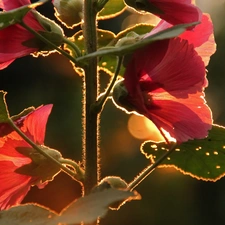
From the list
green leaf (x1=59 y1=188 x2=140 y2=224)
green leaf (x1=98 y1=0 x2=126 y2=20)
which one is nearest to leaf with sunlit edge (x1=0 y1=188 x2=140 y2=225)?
green leaf (x1=59 y1=188 x2=140 y2=224)

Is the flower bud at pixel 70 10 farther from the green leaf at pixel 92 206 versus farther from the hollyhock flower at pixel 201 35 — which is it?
the green leaf at pixel 92 206

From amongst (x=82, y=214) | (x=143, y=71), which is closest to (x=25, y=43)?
(x=143, y=71)

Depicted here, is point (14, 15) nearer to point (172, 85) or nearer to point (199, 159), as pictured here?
point (172, 85)

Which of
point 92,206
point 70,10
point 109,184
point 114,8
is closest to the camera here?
point 92,206

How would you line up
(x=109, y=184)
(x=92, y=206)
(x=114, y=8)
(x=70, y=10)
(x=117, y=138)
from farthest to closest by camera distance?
1. (x=117, y=138)
2. (x=114, y=8)
3. (x=70, y=10)
4. (x=109, y=184)
5. (x=92, y=206)

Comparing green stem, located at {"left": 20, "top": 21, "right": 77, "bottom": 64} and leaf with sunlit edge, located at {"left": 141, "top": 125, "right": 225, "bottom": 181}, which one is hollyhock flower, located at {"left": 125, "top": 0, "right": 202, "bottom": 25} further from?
leaf with sunlit edge, located at {"left": 141, "top": 125, "right": 225, "bottom": 181}

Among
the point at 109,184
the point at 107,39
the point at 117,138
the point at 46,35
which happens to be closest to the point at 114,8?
the point at 107,39

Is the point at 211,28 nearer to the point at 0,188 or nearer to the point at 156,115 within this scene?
the point at 156,115

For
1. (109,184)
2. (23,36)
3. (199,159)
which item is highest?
(23,36)
